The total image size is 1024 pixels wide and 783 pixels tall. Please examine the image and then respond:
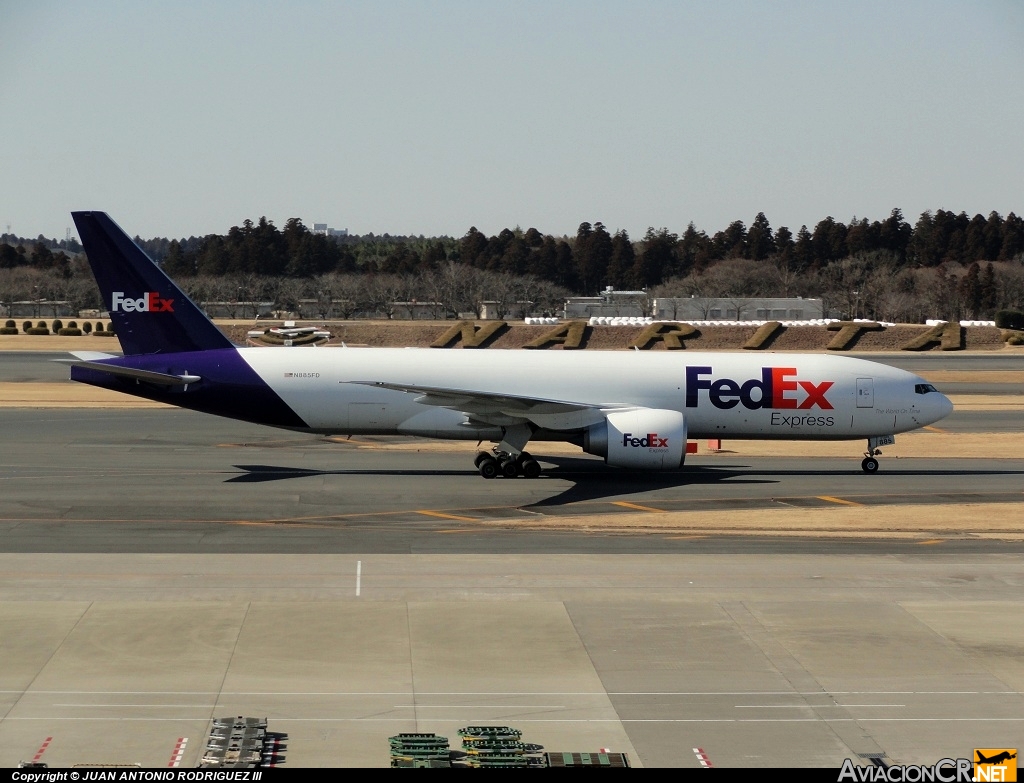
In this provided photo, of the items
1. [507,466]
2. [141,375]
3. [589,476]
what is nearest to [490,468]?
[507,466]

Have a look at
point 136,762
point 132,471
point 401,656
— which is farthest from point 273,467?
point 136,762

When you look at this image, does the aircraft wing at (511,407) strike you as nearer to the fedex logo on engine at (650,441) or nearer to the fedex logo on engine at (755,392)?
the fedex logo on engine at (650,441)

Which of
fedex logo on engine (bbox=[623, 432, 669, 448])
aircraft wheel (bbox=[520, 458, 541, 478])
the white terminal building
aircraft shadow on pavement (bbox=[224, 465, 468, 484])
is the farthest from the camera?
the white terminal building

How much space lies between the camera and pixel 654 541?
2895 centimetres

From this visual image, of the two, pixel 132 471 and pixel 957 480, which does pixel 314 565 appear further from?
pixel 957 480

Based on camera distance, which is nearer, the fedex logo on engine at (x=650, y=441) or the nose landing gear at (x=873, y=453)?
the fedex logo on engine at (x=650, y=441)

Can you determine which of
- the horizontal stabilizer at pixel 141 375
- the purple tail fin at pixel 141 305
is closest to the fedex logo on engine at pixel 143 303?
the purple tail fin at pixel 141 305

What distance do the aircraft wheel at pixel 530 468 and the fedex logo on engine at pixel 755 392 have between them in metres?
Result: 5.77

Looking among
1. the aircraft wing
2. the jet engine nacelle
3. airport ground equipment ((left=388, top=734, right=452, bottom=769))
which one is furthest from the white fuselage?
airport ground equipment ((left=388, top=734, right=452, bottom=769))

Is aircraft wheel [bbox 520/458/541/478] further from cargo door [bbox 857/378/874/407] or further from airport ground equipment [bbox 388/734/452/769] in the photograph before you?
airport ground equipment [bbox 388/734/452/769]

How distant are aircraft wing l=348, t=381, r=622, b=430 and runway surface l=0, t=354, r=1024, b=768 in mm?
2253

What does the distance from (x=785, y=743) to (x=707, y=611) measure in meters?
6.72

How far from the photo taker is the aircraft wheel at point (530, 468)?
39.0 meters

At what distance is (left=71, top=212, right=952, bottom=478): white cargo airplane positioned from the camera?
3906cm
